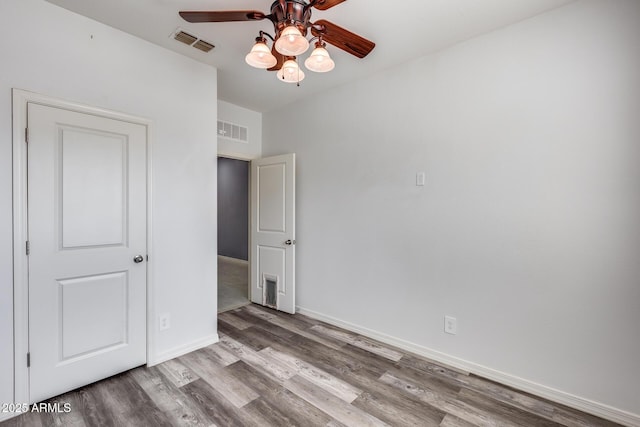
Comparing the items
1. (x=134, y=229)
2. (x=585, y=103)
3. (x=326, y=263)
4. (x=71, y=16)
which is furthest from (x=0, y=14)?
(x=585, y=103)

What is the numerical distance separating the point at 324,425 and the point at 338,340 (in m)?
1.19

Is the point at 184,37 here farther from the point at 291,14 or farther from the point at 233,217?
the point at 233,217

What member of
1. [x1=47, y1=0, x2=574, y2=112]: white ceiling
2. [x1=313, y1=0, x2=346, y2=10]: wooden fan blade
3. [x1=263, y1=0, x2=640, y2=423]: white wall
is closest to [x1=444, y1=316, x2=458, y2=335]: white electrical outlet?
[x1=263, y1=0, x2=640, y2=423]: white wall

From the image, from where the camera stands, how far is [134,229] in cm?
238

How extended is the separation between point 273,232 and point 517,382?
2.83 meters

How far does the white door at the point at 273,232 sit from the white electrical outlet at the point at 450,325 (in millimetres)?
1792

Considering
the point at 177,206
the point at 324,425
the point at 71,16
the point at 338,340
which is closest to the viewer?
the point at 324,425

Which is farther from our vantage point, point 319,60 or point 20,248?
point 20,248

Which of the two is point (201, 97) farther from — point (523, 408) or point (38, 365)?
point (523, 408)

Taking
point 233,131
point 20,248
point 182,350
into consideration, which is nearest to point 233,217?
point 233,131

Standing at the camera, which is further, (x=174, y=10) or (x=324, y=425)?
(x=174, y=10)

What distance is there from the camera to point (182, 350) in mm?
2676

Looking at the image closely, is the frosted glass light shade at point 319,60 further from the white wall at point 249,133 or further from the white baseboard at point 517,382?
the white baseboard at point 517,382

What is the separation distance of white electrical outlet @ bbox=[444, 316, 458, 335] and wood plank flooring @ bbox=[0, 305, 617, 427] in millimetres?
300
